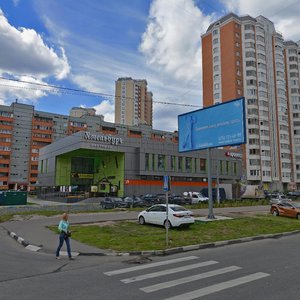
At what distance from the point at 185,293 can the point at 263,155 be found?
3263 inches

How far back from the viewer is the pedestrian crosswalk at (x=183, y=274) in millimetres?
7030

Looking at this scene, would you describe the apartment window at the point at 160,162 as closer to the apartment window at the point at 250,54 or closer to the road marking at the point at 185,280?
the apartment window at the point at 250,54

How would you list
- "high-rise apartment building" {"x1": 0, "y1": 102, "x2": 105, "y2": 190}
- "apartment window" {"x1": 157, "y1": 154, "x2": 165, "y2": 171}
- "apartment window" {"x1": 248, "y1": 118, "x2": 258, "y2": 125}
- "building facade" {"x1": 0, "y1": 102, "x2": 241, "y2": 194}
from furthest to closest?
"high-rise apartment building" {"x1": 0, "y1": 102, "x2": 105, "y2": 190} < "apartment window" {"x1": 248, "y1": 118, "x2": 258, "y2": 125} < "apartment window" {"x1": 157, "y1": 154, "x2": 165, "y2": 171} < "building facade" {"x1": 0, "y1": 102, "x2": 241, "y2": 194}

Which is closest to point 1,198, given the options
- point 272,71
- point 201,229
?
point 201,229

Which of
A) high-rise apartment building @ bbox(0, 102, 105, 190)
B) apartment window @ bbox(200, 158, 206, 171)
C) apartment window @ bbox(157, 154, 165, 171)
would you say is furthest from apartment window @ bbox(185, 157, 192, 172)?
high-rise apartment building @ bbox(0, 102, 105, 190)

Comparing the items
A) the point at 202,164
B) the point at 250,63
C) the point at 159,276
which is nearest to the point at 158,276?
the point at 159,276

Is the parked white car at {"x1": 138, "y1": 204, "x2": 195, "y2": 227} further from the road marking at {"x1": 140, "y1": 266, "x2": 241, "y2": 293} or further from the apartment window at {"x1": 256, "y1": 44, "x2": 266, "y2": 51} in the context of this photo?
the apartment window at {"x1": 256, "y1": 44, "x2": 266, "y2": 51}

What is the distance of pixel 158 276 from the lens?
27.3 feet

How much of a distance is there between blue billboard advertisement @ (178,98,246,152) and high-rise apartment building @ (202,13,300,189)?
61026 mm

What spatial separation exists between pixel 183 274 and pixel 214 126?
53.5 feet

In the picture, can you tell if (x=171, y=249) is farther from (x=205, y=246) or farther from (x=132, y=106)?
(x=132, y=106)

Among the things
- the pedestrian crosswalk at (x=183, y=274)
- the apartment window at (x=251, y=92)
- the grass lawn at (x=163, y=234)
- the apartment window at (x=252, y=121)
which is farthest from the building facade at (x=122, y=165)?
the pedestrian crosswalk at (x=183, y=274)

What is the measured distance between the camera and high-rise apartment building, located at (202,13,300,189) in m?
84.9

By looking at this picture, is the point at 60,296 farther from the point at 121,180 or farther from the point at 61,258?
the point at 121,180
